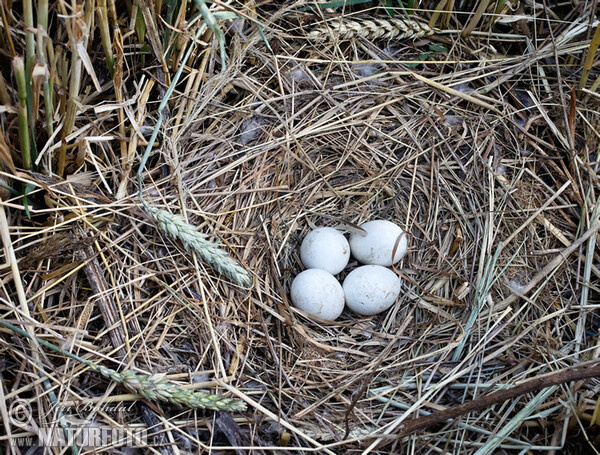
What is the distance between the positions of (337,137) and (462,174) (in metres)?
0.49

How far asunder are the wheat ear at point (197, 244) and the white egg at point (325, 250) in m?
0.29

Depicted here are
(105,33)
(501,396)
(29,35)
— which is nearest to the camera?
(29,35)

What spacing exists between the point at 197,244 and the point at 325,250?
458mm

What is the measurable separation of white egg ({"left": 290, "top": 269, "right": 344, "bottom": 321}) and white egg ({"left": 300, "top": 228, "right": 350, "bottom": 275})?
5cm

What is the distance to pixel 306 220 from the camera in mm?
1817

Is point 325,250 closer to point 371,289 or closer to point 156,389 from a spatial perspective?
point 371,289

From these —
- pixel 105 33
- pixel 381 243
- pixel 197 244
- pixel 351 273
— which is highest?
pixel 105 33

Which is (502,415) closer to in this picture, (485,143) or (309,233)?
(309,233)

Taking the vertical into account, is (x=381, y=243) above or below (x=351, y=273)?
above

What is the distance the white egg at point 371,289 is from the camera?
160cm

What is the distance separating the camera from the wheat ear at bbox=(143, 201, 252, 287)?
1.40 m

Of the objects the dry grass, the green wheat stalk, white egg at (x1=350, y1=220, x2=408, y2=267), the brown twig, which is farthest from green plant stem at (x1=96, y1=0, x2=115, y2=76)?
the brown twig

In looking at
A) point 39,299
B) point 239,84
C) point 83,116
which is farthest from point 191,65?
point 39,299

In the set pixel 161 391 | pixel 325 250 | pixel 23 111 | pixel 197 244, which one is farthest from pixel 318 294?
pixel 23 111
